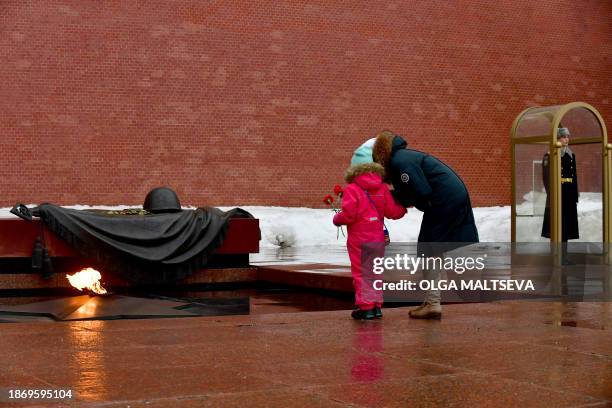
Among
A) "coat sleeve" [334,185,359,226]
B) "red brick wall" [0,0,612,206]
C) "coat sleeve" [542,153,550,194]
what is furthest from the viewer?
"red brick wall" [0,0,612,206]

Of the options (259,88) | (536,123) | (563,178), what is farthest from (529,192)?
(259,88)

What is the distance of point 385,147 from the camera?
6000 millimetres

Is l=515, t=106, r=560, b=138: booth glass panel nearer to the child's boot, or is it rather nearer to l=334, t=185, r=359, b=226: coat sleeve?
the child's boot

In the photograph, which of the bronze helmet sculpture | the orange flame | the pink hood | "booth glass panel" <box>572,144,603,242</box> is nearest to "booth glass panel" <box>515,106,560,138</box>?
"booth glass panel" <box>572,144,603,242</box>

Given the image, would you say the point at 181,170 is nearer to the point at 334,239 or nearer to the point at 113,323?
the point at 334,239

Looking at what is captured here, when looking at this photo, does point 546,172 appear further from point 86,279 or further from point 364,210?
point 86,279

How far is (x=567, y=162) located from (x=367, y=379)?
6184 millimetres

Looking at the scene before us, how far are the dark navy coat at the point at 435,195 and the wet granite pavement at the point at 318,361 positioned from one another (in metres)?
0.56

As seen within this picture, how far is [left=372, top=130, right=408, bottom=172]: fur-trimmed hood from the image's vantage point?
601cm

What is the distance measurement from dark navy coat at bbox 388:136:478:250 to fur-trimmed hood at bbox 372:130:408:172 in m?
0.05

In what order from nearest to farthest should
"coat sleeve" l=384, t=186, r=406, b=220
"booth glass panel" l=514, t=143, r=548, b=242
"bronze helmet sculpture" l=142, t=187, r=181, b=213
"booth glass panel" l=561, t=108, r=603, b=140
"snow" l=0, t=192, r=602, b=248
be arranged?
"coat sleeve" l=384, t=186, r=406, b=220 → "booth glass panel" l=514, t=143, r=548, b=242 → "booth glass panel" l=561, t=108, r=603, b=140 → "bronze helmet sculpture" l=142, t=187, r=181, b=213 → "snow" l=0, t=192, r=602, b=248

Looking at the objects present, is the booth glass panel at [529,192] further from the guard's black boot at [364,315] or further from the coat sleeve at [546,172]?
the guard's black boot at [364,315]

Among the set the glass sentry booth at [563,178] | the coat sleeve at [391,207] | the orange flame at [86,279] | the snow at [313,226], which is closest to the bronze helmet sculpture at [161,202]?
the orange flame at [86,279]

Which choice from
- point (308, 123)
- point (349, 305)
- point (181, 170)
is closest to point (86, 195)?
point (181, 170)
